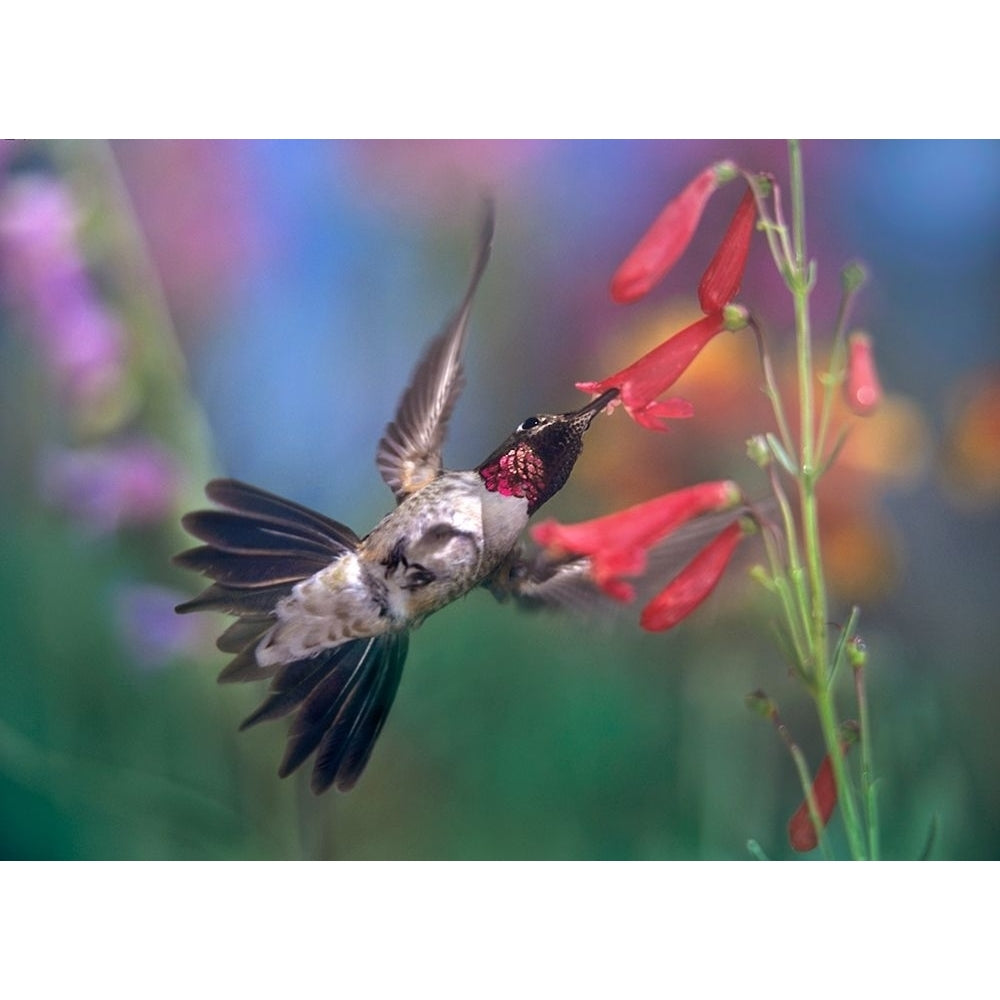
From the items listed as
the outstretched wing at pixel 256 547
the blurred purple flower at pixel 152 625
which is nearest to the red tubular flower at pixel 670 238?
the outstretched wing at pixel 256 547

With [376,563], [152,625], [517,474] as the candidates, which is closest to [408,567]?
[376,563]

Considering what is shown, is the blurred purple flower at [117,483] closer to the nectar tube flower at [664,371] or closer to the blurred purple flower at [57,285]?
the blurred purple flower at [57,285]

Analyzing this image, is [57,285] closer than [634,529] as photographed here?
No

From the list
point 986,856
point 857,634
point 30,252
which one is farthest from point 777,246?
point 30,252

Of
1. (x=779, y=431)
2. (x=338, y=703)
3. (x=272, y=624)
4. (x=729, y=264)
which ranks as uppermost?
(x=729, y=264)

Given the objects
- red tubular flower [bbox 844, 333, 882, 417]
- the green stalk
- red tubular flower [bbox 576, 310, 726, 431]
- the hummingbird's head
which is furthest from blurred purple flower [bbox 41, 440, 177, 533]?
red tubular flower [bbox 844, 333, 882, 417]

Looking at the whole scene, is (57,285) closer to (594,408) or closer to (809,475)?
(594,408)

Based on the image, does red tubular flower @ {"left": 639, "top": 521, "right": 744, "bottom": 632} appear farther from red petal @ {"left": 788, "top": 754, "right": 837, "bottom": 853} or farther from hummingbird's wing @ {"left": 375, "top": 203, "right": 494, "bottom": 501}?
hummingbird's wing @ {"left": 375, "top": 203, "right": 494, "bottom": 501}
